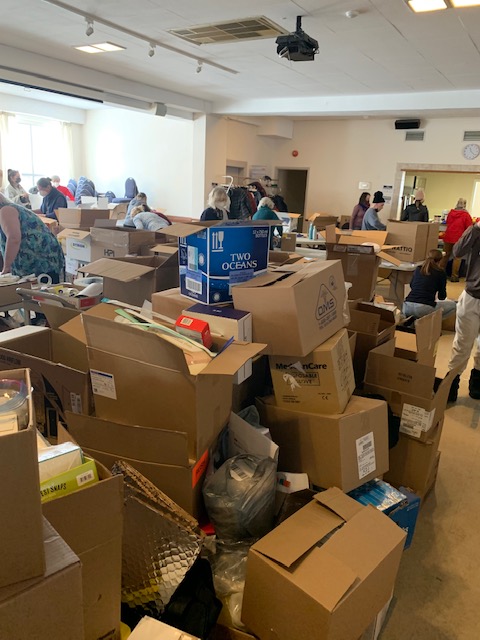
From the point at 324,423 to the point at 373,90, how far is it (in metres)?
6.55

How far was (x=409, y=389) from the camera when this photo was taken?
91.1 inches

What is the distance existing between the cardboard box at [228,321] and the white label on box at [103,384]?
0.41 meters

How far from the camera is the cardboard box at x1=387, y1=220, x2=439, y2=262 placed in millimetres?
5297

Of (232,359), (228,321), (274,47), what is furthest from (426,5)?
(232,359)

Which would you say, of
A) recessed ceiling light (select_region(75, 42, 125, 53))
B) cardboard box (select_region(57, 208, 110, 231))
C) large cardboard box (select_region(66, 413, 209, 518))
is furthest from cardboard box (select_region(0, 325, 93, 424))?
recessed ceiling light (select_region(75, 42, 125, 53))

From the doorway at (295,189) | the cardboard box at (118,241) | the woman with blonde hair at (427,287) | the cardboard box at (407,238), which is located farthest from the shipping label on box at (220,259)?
the doorway at (295,189)

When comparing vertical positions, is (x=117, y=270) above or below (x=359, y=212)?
below

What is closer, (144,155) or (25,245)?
(25,245)

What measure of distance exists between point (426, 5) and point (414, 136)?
6178 mm

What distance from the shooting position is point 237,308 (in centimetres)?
196

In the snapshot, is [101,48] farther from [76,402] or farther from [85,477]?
[85,477]

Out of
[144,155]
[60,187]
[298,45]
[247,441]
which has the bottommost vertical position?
[247,441]

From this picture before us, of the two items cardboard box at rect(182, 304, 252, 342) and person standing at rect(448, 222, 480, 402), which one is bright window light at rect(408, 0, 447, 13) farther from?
cardboard box at rect(182, 304, 252, 342)

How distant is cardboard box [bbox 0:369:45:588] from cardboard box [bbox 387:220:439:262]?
513 cm
